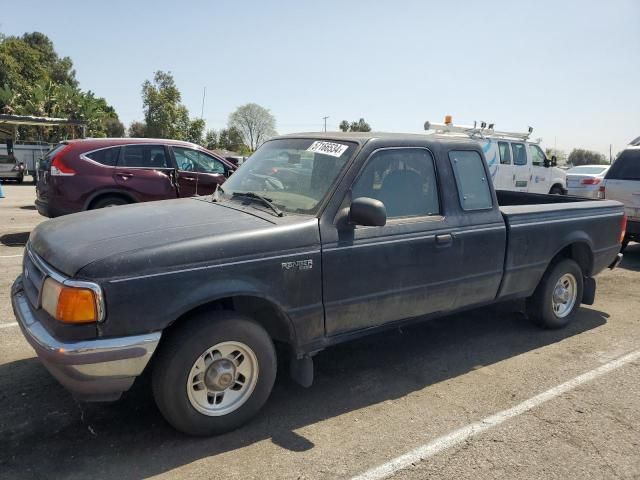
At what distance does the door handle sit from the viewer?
3.87 m

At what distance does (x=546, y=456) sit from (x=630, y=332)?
287 cm

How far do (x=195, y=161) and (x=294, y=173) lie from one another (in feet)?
19.6

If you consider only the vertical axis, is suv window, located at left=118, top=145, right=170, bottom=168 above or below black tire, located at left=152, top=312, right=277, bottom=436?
above

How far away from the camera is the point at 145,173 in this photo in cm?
859

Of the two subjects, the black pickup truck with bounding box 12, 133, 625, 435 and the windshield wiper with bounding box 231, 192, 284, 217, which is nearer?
the black pickup truck with bounding box 12, 133, 625, 435

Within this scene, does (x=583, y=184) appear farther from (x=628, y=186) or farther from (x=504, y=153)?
(x=628, y=186)

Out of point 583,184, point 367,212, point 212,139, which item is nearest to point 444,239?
point 367,212

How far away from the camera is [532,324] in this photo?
5.28 meters

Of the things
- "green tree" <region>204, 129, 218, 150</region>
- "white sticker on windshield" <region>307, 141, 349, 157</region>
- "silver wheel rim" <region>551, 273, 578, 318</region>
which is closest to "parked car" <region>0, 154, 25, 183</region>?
"white sticker on windshield" <region>307, 141, 349, 157</region>

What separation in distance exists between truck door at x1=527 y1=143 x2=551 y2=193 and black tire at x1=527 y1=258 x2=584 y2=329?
974cm

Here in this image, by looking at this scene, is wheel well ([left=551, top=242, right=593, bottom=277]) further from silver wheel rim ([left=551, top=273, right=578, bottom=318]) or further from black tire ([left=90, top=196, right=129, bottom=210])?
black tire ([left=90, top=196, right=129, bottom=210])

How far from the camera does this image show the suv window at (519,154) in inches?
535

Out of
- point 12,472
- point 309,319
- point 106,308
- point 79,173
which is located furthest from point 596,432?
point 79,173

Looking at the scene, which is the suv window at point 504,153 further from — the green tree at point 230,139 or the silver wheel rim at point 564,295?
the green tree at point 230,139
